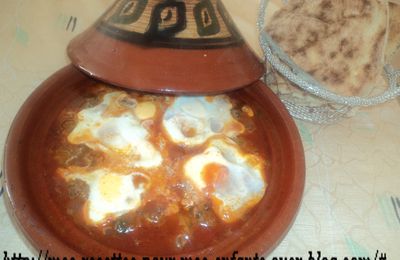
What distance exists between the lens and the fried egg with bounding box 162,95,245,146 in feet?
2.65

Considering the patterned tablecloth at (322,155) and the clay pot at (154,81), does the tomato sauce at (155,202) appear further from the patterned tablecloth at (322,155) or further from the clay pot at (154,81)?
the patterned tablecloth at (322,155)

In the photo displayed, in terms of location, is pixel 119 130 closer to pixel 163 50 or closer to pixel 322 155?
pixel 163 50

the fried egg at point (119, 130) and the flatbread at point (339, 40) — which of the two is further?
the flatbread at point (339, 40)

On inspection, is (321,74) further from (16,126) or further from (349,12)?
(16,126)

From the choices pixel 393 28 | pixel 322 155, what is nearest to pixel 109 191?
pixel 322 155

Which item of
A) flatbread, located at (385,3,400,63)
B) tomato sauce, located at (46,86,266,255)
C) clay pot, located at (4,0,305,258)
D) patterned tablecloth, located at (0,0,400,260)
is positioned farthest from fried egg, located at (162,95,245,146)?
flatbread, located at (385,3,400,63)

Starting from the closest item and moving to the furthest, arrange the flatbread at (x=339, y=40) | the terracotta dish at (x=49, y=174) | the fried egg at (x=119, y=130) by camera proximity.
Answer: the terracotta dish at (x=49, y=174)
the fried egg at (x=119, y=130)
the flatbread at (x=339, y=40)

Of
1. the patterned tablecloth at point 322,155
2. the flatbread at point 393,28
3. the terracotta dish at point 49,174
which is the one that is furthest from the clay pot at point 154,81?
the flatbread at point 393,28

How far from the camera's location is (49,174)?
0.73m

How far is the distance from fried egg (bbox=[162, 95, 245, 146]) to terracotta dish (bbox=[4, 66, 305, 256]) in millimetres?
74

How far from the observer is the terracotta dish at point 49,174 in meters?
0.63

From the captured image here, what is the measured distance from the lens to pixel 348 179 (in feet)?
3.09

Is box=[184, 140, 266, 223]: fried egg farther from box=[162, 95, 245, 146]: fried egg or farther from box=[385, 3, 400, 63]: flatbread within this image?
box=[385, 3, 400, 63]: flatbread

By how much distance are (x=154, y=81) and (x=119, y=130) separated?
0.50 ft
